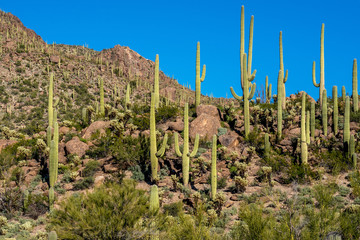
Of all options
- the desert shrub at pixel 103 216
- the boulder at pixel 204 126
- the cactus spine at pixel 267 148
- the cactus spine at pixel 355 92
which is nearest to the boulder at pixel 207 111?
the boulder at pixel 204 126

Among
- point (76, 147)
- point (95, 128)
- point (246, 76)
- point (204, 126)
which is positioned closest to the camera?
point (76, 147)

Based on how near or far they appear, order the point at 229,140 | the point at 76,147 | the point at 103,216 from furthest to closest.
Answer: the point at 229,140 → the point at 76,147 → the point at 103,216

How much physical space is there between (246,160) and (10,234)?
38.2 feet

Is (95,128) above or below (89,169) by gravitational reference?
above

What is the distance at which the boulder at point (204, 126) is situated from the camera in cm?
1977

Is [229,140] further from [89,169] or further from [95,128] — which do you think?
[95,128]

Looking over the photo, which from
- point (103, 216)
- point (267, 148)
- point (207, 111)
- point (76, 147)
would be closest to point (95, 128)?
point (76, 147)

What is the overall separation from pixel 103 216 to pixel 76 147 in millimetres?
10963

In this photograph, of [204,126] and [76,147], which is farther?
[204,126]

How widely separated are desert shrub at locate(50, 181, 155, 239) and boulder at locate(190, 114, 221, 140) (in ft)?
34.8

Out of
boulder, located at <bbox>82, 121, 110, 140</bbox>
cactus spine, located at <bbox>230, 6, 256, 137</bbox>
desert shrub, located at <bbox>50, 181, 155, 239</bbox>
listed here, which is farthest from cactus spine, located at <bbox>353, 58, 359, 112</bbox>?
desert shrub, located at <bbox>50, 181, 155, 239</bbox>

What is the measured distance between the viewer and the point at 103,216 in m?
8.50

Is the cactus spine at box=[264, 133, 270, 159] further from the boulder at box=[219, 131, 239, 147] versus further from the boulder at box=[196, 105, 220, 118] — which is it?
the boulder at box=[196, 105, 220, 118]

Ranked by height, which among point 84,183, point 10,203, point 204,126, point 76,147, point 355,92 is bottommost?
point 10,203
